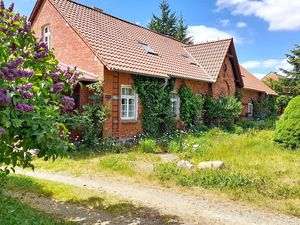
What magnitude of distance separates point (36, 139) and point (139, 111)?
12.1m

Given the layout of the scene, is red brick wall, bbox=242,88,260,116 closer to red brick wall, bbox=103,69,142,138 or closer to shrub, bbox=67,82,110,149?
red brick wall, bbox=103,69,142,138

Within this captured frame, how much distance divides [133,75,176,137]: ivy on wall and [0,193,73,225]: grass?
1011 centimetres

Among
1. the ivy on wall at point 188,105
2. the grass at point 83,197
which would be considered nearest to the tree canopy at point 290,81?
the ivy on wall at point 188,105

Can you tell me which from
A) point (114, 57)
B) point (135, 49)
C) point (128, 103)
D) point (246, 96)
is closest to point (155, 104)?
point (128, 103)

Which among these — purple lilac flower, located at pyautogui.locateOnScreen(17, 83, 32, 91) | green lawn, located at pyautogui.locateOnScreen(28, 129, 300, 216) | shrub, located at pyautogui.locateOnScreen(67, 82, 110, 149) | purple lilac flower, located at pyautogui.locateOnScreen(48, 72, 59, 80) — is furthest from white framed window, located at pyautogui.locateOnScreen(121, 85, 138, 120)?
purple lilac flower, located at pyautogui.locateOnScreen(17, 83, 32, 91)

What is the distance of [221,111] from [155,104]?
6.79 metres

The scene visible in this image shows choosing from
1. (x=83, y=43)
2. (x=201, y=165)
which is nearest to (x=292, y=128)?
(x=201, y=165)

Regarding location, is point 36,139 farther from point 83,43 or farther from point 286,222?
point 83,43

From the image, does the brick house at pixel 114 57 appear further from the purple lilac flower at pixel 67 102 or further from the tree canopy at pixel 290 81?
the tree canopy at pixel 290 81

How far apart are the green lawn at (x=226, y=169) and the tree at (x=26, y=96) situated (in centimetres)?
454

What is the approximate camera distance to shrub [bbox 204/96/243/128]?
2186 centimetres

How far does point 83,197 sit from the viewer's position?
745 centimetres

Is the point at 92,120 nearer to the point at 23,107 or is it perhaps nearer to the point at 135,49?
the point at 135,49

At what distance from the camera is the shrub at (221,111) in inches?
861
